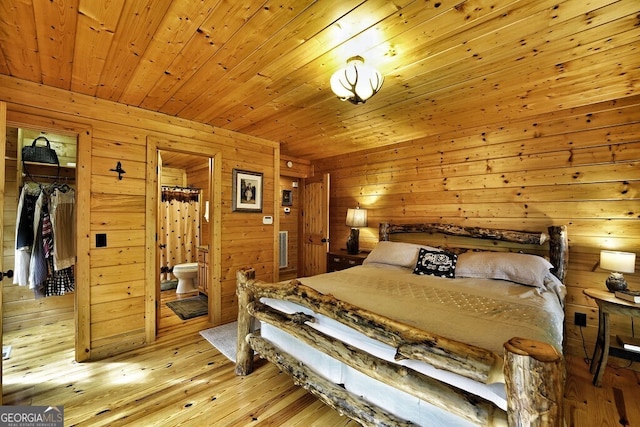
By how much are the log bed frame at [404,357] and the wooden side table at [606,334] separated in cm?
182

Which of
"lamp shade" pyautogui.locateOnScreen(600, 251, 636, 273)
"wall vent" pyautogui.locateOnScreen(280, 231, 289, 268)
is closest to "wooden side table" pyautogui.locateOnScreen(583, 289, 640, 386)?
"lamp shade" pyautogui.locateOnScreen(600, 251, 636, 273)

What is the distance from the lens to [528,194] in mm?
2822

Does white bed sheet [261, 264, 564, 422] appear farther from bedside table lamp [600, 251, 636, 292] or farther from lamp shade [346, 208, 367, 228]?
lamp shade [346, 208, 367, 228]

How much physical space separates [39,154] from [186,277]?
2460 millimetres

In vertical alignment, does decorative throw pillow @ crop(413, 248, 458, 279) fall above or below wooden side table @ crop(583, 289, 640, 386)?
above

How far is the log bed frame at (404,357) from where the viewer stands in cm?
89

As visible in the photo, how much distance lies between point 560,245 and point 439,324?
197cm

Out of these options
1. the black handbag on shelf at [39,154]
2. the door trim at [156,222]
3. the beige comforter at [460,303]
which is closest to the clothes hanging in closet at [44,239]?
the black handbag on shelf at [39,154]

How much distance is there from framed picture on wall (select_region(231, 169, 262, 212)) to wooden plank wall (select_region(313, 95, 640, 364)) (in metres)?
2.02

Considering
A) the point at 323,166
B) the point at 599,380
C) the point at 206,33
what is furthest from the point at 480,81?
the point at 323,166

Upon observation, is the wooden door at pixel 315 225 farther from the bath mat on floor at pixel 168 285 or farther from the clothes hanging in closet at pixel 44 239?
the clothes hanging in closet at pixel 44 239

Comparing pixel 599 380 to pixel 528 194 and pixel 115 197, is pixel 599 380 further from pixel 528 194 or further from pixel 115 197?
pixel 115 197

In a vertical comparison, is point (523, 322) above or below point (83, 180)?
below

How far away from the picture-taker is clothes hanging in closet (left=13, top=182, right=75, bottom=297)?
276 cm
